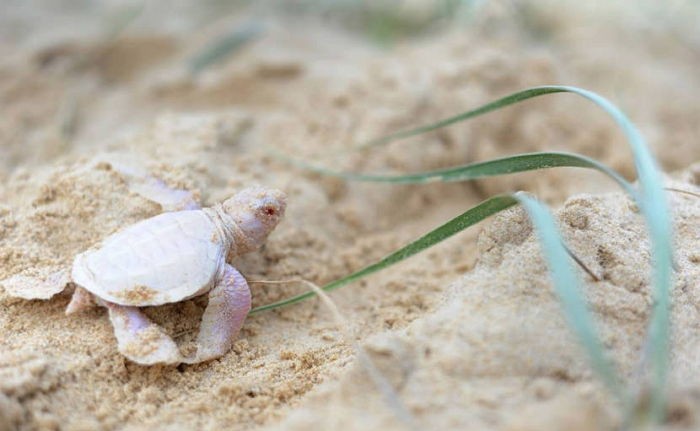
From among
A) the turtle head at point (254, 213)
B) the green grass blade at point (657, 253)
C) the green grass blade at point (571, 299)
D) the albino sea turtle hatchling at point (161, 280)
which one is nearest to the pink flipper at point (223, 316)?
the albino sea turtle hatchling at point (161, 280)

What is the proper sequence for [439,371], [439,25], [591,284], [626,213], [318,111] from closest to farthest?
[439,371] → [591,284] → [626,213] → [318,111] → [439,25]

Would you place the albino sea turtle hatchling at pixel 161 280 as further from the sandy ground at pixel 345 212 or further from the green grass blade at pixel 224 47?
the green grass blade at pixel 224 47

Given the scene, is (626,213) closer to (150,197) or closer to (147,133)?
(150,197)

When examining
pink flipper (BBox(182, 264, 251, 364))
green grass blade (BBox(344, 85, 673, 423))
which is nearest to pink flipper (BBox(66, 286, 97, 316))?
pink flipper (BBox(182, 264, 251, 364))

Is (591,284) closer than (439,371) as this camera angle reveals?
No

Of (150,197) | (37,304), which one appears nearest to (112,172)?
(150,197)

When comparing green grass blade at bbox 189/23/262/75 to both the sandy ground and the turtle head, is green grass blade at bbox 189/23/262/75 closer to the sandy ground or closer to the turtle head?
the sandy ground

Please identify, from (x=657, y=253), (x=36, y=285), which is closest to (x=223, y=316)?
(x=36, y=285)
